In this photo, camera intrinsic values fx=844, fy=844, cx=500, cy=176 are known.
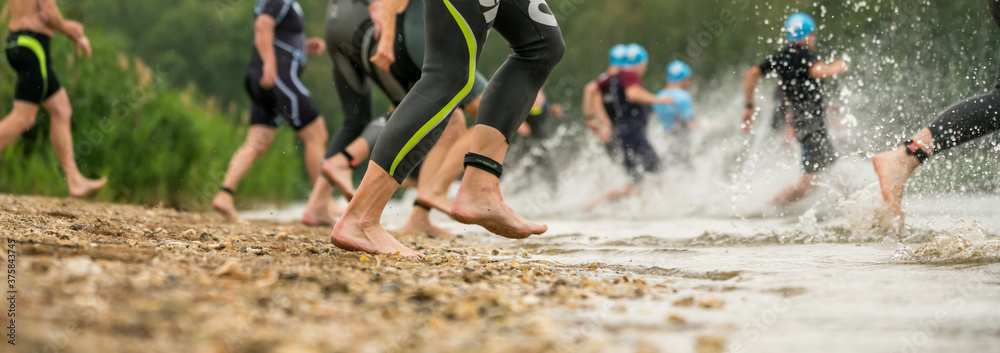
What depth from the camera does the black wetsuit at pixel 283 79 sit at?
525cm

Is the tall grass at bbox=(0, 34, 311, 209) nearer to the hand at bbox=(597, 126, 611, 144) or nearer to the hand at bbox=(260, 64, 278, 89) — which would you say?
the hand at bbox=(260, 64, 278, 89)

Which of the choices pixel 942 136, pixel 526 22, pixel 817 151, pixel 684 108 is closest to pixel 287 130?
pixel 684 108

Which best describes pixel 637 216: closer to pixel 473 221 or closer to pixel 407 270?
pixel 473 221

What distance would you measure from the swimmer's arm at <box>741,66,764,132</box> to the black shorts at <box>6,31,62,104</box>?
480 cm

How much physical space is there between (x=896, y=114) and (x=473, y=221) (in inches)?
112

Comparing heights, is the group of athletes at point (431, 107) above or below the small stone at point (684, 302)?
above

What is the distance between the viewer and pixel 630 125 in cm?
786

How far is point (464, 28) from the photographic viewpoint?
99.9 inches

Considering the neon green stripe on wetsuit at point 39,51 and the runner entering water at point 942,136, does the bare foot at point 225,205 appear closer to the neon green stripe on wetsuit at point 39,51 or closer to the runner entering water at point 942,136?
the neon green stripe on wetsuit at point 39,51

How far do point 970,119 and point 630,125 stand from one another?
468cm

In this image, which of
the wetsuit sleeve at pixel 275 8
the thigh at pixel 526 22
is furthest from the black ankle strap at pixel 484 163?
the wetsuit sleeve at pixel 275 8

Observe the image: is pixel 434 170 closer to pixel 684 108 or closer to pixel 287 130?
pixel 684 108

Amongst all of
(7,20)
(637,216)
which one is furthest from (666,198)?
(7,20)

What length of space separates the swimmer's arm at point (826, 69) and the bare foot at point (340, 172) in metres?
3.31
